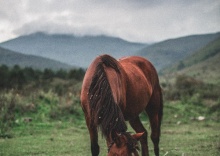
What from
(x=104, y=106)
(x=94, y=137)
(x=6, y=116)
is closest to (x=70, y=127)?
(x=6, y=116)

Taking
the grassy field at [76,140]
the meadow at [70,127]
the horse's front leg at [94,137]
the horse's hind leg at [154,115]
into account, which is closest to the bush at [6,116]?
the meadow at [70,127]

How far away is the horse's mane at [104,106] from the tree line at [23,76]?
27.6m

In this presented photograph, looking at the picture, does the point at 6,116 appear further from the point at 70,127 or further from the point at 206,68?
the point at 206,68

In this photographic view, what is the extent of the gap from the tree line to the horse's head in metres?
28.8

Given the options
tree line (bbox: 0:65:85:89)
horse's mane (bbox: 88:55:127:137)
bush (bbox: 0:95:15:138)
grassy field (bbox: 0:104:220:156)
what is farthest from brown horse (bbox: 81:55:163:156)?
tree line (bbox: 0:65:85:89)

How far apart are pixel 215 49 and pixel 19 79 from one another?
98.2 metres

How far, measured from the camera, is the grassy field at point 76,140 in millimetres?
8906

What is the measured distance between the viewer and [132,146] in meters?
3.49

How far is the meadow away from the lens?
9266mm

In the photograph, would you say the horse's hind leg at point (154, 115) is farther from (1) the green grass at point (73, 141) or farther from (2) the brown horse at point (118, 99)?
(1) the green grass at point (73, 141)

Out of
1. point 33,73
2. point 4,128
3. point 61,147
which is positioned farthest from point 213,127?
point 33,73

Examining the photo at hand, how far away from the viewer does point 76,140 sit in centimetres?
1154

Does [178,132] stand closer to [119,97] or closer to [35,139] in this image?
[35,139]

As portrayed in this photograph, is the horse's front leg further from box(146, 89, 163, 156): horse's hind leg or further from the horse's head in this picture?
box(146, 89, 163, 156): horse's hind leg
